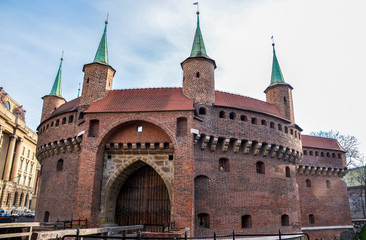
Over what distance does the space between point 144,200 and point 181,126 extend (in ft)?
17.4

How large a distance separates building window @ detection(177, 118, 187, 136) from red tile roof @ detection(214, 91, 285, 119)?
2.67 meters

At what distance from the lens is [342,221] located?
28.1 metres

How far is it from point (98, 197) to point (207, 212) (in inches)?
257

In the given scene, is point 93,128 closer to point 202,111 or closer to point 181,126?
point 181,126

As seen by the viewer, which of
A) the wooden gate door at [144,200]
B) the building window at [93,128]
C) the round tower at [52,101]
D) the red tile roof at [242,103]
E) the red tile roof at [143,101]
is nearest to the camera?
the wooden gate door at [144,200]

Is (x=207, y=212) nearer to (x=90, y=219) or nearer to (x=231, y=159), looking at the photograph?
(x=231, y=159)

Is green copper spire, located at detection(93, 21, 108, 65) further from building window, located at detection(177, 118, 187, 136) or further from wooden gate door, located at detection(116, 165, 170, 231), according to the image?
wooden gate door, located at detection(116, 165, 170, 231)

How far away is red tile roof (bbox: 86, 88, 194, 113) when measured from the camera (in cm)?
1836

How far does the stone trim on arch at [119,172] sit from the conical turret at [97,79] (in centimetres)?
424

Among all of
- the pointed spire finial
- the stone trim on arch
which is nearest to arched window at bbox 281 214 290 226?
the stone trim on arch

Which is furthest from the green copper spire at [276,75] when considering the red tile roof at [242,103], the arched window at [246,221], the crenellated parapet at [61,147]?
the crenellated parapet at [61,147]

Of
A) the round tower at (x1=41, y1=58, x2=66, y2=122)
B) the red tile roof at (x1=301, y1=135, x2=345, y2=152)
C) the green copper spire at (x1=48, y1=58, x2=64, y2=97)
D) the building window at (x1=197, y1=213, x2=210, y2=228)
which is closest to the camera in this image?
the building window at (x1=197, y1=213, x2=210, y2=228)

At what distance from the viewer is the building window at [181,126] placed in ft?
58.3

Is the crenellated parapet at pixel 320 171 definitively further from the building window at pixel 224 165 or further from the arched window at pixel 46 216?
the arched window at pixel 46 216
